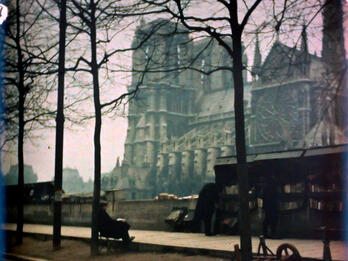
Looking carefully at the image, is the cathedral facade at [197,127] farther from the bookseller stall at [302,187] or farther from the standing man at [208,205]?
the bookseller stall at [302,187]

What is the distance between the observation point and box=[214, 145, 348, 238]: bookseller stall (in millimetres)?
12773

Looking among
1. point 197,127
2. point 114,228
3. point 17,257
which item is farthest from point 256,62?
point 197,127

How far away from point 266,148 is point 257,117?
5930 mm

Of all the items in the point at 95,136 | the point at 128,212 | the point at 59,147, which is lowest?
the point at 128,212

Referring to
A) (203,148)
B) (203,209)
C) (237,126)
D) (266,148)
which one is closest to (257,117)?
(266,148)

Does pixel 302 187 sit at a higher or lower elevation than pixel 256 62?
lower

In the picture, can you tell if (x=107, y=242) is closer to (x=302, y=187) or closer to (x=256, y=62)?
(x=302, y=187)

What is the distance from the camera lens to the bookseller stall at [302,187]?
12.8m

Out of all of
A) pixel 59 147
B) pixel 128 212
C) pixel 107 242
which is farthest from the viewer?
pixel 128 212

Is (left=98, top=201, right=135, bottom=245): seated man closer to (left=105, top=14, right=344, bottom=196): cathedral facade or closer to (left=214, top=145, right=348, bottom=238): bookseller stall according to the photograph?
(left=214, top=145, right=348, bottom=238): bookseller stall

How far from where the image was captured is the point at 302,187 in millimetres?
13680

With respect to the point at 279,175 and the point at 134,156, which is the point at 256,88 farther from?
the point at 279,175

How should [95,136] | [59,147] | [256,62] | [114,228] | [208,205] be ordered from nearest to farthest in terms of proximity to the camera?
1. [256,62]
2. [114,228]
3. [95,136]
4. [59,147]
5. [208,205]

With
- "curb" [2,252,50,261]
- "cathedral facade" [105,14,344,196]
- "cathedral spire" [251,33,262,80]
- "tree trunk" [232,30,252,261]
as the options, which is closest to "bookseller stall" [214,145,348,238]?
"cathedral spire" [251,33,262,80]
